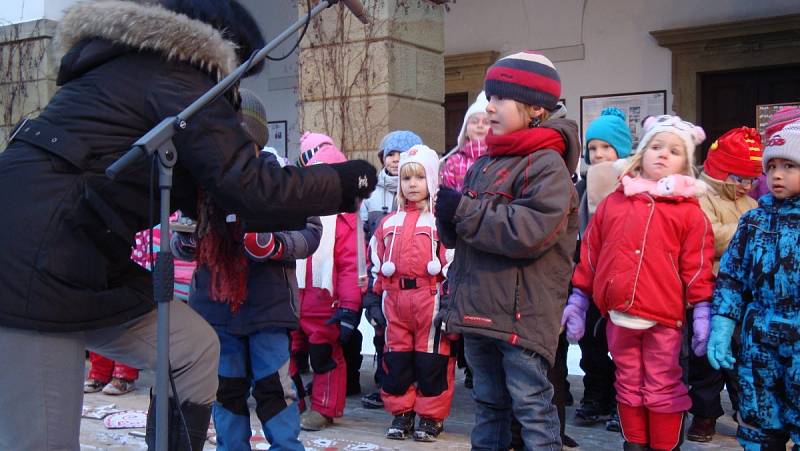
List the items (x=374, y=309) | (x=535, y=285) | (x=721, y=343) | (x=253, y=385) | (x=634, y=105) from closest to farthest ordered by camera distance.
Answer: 1. (x=535, y=285)
2. (x=721, y=343)
3. (x=253, y=385)
4. (x=374, y=309)
5. (x=634, y=105)

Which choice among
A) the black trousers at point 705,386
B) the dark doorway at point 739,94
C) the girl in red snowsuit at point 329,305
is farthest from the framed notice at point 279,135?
the black trousers at point 705,386

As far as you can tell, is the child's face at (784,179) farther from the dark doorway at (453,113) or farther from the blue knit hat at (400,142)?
the dark doorway at (453,113)

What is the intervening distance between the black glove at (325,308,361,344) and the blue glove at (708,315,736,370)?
201 cm

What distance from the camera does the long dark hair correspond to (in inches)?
101

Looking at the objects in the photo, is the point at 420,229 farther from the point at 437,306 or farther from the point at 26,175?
the point at 26,175

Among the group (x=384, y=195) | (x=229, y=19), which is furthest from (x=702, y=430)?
(x=229, y=19)

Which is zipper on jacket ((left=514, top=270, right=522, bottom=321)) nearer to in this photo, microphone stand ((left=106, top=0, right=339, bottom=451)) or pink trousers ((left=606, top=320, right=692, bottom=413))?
pink trousers ((left=606, top=320, right=692, bottom=413))

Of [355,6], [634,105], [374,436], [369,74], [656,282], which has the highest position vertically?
[634,105]

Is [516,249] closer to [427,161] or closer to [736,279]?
[736,279]

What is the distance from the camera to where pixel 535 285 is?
10.7ft

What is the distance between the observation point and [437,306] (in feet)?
14.7

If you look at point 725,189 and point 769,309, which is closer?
point 769,309

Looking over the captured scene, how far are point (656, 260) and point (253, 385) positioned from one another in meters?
1.86

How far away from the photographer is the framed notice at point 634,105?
31.8ft
